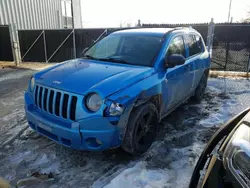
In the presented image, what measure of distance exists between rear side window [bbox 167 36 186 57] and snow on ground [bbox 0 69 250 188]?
1.36 metres

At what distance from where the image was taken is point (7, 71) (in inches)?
390

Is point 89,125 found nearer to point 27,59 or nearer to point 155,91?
point 155,91

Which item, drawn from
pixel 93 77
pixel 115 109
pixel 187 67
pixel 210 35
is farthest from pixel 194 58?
pixel 210 35

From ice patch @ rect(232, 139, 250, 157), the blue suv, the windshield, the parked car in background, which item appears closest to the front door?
the blue suv

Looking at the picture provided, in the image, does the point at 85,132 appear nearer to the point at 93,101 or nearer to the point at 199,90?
the point at 93,101

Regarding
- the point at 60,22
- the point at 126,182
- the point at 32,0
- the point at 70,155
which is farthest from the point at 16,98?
the point at 60,22

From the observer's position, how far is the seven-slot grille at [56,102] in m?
2.65

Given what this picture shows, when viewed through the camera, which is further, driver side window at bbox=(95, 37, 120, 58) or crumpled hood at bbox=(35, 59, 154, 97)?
driver side window at bbox=(95, 37, 120, 58)

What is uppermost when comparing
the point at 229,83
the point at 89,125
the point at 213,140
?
the point at 213,140

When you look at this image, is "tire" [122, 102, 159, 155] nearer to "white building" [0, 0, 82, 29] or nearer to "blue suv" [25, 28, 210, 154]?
"blue suv" [25, 28, 210, 154]

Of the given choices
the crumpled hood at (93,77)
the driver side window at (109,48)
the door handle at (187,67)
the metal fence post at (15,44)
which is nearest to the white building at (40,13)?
the metal fence post at (15,44)

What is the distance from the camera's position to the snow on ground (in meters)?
2.69

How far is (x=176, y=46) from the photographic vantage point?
399 cm

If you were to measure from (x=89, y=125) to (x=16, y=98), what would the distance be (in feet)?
13.9
